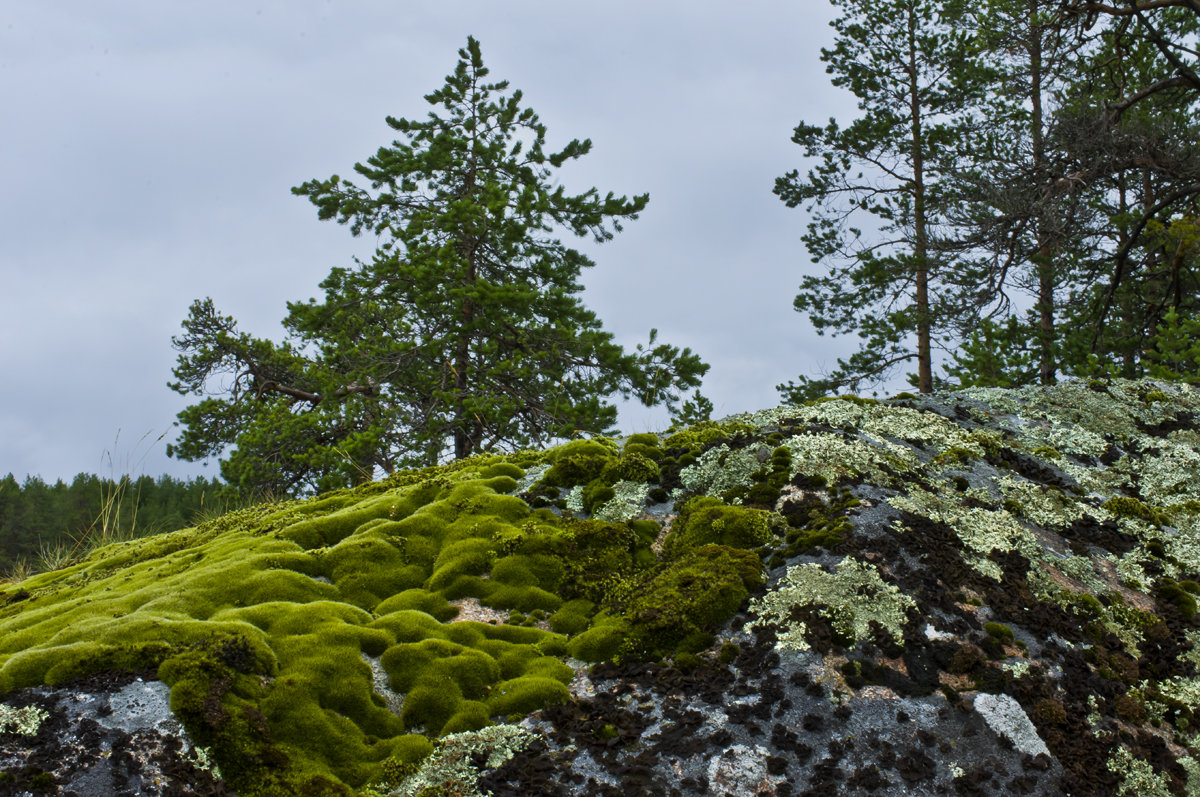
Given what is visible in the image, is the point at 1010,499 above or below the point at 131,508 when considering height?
below

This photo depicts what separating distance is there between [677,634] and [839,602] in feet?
2.50

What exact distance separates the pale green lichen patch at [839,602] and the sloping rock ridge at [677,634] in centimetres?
1

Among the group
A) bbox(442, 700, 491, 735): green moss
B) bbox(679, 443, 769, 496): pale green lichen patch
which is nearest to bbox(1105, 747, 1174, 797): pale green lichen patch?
bbox(679, 443, 769, 496): pale green lichen patch

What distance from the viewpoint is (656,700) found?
334cm

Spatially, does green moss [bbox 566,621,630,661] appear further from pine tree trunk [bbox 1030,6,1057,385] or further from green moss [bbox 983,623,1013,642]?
pine tree trunk [bbox 1030,6,1057,385]

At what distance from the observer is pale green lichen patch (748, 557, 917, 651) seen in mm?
3551

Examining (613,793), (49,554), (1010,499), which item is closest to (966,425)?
(1010,499)

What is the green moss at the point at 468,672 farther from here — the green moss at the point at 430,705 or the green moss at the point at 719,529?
the green moss at the point at 719,529

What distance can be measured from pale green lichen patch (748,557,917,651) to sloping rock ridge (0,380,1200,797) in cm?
1

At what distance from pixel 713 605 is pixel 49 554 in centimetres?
756

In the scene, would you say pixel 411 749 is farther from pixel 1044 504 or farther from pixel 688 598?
pixel 1044 504

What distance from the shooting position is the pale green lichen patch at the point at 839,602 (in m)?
3.55

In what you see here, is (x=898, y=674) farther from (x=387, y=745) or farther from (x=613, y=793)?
(x=387, y=745)

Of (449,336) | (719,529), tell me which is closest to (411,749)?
(719,529)
